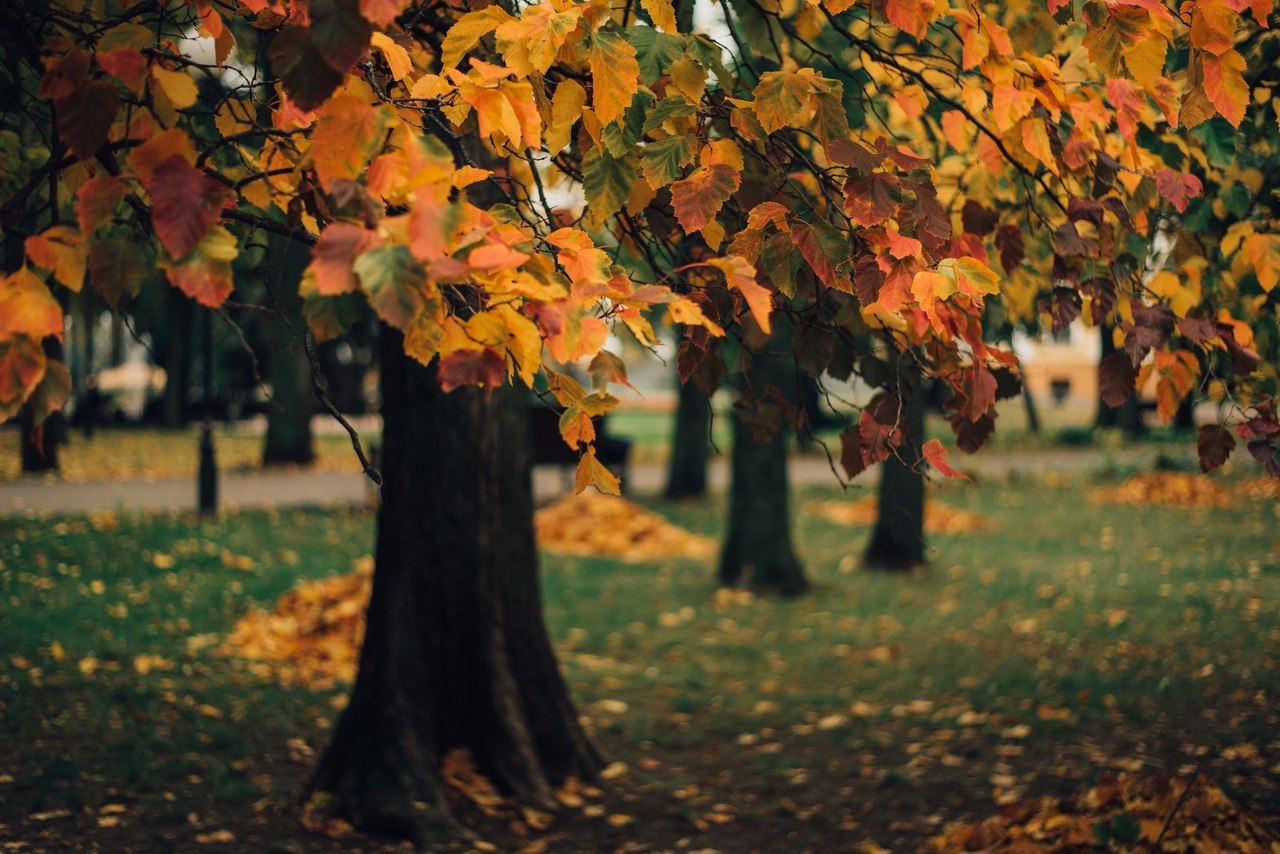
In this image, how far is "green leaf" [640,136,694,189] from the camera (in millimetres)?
2623

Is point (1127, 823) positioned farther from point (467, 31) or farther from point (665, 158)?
point (467, 31)

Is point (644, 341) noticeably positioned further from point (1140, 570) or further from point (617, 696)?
point (1140, 570)

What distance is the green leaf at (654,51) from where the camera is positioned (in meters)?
2.69

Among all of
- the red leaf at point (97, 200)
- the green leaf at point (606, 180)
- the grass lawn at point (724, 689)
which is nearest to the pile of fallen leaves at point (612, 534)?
the grass lawn at point (724, 689)

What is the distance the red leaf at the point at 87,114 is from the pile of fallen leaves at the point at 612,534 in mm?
9761

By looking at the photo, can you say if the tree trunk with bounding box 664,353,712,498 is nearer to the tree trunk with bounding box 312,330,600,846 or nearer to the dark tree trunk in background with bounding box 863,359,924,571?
the dark tree trunk in background with bounding box 863,359,924,571

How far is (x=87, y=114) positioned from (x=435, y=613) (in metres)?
3.38

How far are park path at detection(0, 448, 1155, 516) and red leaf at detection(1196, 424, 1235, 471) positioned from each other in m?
8.90

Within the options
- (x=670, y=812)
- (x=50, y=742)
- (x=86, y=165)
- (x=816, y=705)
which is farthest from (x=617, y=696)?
(x=86, y=165)

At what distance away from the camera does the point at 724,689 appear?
7.41 meters

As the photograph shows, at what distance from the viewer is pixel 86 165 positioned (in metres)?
2.34

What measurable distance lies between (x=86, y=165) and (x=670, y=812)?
4.04m

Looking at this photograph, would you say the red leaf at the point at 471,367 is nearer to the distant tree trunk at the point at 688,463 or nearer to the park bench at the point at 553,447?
the park bench at the point at 553,447

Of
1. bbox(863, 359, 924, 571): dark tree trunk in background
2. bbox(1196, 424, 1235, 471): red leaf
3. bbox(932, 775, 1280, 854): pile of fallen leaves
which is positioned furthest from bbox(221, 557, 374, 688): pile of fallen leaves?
bbox(1196, 424, 1235, 471): red leaf
